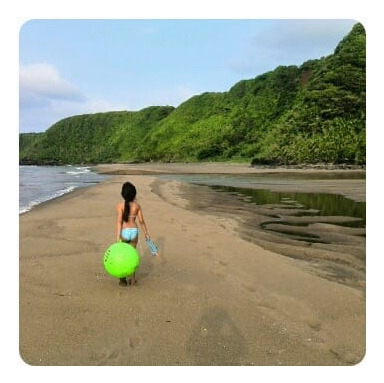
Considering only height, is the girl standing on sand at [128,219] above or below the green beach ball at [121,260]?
above

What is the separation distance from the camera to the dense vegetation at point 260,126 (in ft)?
170

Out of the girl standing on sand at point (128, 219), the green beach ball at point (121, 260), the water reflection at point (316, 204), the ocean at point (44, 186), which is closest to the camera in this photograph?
the green beach ball at point (121, 260)

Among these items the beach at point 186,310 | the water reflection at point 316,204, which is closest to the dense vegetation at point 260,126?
the beach at point 186,310

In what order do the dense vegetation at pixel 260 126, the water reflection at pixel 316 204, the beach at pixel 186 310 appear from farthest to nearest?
the dense vegetation at pixel 260 126 < the water reflection at pixel 316 204 < the beach at pixel 186 310

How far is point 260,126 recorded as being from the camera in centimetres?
8738

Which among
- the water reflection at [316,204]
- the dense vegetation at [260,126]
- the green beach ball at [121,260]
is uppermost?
the dense vegetation at [260,126]

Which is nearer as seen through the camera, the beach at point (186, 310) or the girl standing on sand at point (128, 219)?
the beach at point (186, 310)

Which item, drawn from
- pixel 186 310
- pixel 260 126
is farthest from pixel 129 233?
pixel 260 126

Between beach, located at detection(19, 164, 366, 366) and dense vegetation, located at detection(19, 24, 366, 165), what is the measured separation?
18.7 ft

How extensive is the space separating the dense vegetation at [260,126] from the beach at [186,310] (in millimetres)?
5703

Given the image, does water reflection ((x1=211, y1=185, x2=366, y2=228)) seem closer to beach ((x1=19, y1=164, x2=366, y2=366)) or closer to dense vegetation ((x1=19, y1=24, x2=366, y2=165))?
dense vegetation ((x1=19, y1=24, x2=366, y2=165))

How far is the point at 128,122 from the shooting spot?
595ft

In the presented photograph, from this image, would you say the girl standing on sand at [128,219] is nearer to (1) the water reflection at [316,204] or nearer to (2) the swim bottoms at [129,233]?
(2) the swim bottoms at [129,233]
